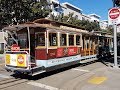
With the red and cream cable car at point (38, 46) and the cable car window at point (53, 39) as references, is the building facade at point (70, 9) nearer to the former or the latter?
the red and cream cable car at point (38, 46)

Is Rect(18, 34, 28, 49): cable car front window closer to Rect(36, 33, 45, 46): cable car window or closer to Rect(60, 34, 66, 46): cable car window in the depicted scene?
Rect(36, 33, 45, 46): cable car window

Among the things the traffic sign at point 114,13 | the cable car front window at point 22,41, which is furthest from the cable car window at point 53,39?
the traffic sign at point 114,13

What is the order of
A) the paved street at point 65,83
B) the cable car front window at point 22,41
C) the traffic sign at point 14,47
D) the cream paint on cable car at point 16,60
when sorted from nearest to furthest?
the paved street at point 65,83 < the cream paint on cable car at point 16,60 < the traffic sign at point 14,47 < the cable car front window at point 22,41

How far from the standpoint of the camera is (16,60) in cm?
1248

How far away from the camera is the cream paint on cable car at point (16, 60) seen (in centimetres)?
1209

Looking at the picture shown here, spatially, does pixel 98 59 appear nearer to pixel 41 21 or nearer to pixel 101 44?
pixel 101 44

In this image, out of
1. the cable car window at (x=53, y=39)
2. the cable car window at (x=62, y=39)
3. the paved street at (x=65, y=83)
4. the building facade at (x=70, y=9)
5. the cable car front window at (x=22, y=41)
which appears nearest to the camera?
the paved street at (x=65, y=83)

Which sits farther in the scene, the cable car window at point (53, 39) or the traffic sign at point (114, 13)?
the traffic sign at point (114, 13)

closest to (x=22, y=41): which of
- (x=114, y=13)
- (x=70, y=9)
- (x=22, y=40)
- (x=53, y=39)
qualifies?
(x=22, y=40)

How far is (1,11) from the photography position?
2925 centimetres

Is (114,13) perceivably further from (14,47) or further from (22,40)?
(14,47)

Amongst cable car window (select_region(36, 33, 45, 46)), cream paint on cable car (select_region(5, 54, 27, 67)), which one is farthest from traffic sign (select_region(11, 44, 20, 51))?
cable car window (select_region(36, 33, 45, 46))

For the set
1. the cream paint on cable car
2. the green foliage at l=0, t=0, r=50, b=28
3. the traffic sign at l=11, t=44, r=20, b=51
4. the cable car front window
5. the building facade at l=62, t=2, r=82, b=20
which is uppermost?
the building facade at l=62, t=2, r=82, b=20

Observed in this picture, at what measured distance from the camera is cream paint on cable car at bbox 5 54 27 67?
12.1 m
